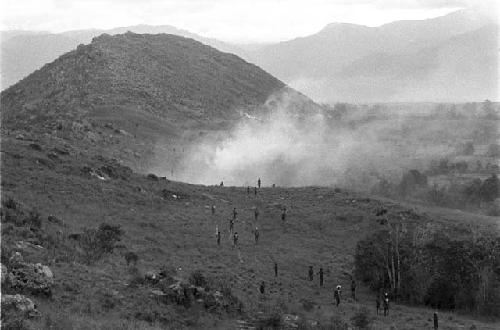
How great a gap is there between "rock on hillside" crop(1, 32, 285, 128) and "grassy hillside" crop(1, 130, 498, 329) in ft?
92.7

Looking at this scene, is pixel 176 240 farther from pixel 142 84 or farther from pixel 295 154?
pixel 142 84

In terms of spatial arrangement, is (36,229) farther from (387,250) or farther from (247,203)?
(247,203)

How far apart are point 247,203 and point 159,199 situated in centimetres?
761

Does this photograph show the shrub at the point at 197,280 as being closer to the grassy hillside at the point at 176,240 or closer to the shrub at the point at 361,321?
the grassy hillside at the point at 176,240

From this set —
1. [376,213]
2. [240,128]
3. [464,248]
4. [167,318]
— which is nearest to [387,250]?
[464,248]

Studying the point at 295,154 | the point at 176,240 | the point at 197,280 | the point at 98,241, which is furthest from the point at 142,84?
the point at 197,280

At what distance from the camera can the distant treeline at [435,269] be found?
95.3ft

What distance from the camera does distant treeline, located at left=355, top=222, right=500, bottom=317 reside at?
95.3 feet

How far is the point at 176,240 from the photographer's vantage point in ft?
112

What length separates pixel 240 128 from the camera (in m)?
94.2

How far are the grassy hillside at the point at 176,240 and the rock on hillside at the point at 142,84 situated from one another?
28.3 metres

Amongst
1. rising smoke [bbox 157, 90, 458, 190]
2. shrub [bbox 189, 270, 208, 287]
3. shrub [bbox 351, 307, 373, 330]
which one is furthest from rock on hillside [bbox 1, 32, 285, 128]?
shrub [bbox 351, 307, 373, 330]

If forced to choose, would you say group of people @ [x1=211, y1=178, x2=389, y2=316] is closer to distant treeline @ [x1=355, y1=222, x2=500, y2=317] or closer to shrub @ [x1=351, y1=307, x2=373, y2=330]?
distant treeline @ [x1=355, y1=222, x2=500, y2=317]

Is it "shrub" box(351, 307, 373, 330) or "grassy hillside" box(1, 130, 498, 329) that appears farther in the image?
"shrub" box(351, 307, 373, 330)
